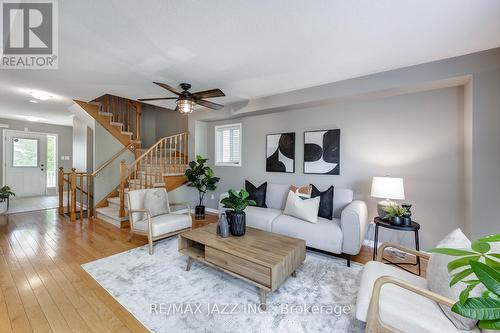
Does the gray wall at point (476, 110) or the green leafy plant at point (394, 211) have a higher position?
the gray wall at point (476, 110)

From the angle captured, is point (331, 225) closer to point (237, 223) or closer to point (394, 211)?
point (394, 211)

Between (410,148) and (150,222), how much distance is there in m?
3.81

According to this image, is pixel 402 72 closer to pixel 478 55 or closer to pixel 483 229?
pixel 478 55

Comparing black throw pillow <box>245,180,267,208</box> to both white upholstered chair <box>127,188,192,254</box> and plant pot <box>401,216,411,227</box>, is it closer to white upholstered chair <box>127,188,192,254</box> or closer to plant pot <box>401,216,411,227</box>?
white upholstered chair <box>127,188,192,254</box>

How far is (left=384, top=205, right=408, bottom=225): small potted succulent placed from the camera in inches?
97.1

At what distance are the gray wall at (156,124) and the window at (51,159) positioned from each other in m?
3.17

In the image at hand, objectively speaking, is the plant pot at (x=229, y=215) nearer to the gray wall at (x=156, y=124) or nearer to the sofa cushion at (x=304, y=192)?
the sofa cushion at (x=304, y=192)

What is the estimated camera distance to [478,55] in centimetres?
236

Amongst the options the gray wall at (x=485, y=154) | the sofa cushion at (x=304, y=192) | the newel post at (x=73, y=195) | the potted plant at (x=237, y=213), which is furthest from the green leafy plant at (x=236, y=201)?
the newel post at (x=73, y=195)

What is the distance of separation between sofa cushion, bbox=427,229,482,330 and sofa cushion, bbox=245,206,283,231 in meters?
1.97

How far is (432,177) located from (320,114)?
1856mm

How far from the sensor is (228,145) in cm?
509

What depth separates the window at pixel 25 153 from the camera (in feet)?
21.6

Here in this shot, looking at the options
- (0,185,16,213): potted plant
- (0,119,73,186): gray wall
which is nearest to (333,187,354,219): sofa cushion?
(0,185,16,213): potted plant
